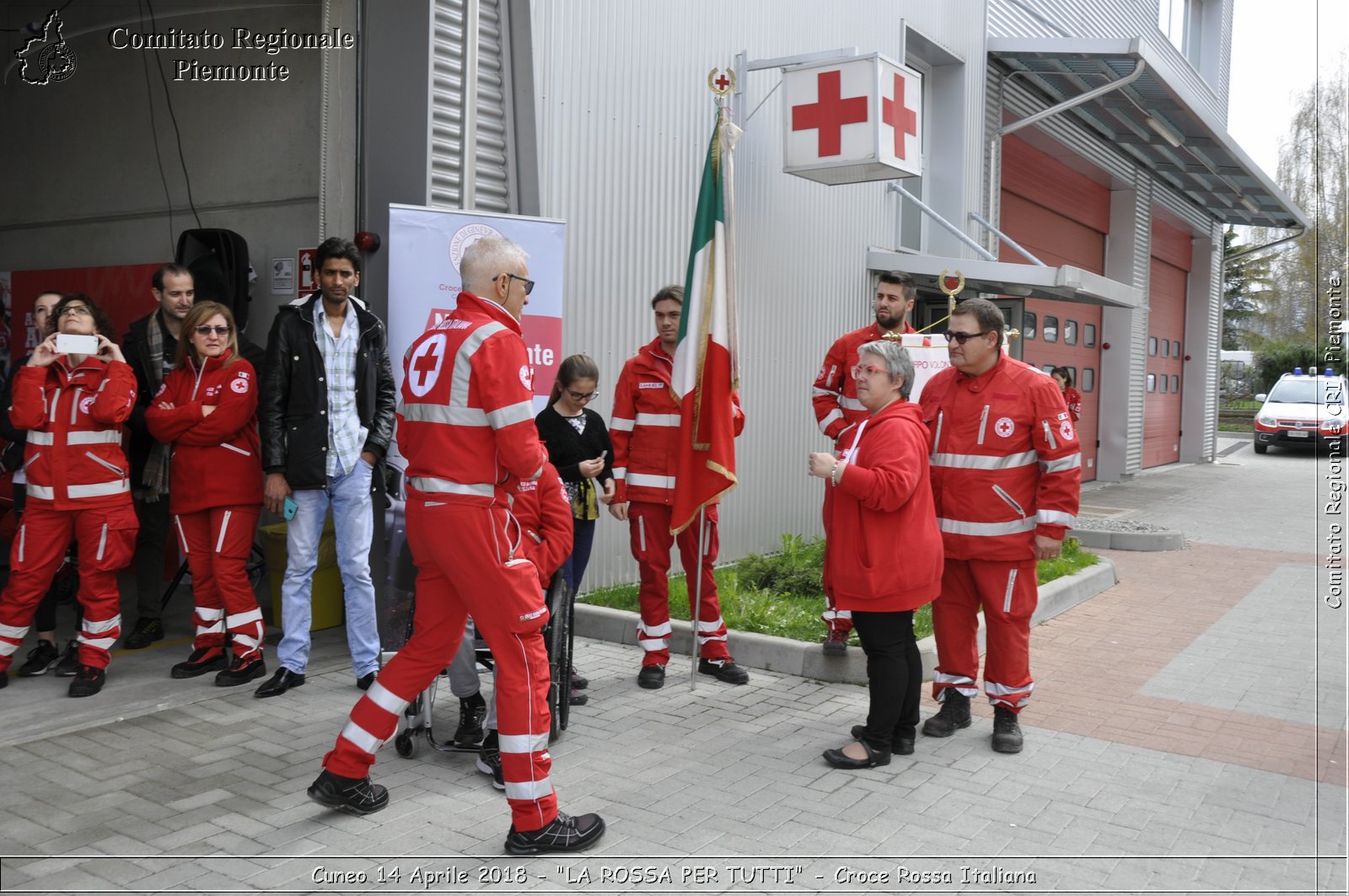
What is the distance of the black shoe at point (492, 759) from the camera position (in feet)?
15.8

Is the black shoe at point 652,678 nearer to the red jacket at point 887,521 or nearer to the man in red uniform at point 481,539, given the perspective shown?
the red jacket at point 887,521

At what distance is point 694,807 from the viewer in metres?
4.62

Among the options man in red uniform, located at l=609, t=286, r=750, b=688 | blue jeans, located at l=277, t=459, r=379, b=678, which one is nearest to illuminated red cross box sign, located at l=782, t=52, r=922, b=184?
man in red uniform, located at l=609, t=286, r=750, b=688

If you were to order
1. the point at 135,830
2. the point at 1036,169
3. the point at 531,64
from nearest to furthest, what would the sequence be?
the point at 135,830, the point at 531,64, the point at 1036,169

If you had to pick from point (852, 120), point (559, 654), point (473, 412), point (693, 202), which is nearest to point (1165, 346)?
point (852, 120)

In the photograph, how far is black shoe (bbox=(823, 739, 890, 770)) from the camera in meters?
5.13

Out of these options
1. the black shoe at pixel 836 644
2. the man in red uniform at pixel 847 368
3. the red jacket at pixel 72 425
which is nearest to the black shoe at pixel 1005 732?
the black shoe at pixel 836 644

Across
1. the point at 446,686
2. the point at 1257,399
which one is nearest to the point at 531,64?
the point at 446,686

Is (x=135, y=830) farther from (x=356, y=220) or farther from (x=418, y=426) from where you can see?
(x=356, y=220)

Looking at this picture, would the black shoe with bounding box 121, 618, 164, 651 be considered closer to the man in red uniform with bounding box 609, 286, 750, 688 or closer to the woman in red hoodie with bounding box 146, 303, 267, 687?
the woman in red hoodie with bounding box 146, 303, 267, 687

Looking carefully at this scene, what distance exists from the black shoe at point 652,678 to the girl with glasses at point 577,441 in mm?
428

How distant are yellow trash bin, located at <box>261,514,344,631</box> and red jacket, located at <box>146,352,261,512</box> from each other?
845 mm

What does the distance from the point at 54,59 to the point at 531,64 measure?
4.18 m

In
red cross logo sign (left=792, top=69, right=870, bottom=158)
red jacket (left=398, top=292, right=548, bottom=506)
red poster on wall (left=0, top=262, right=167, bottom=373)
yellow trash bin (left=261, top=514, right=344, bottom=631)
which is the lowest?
yellow trash bin (left=261, top=514, right=344, bottom=631)
